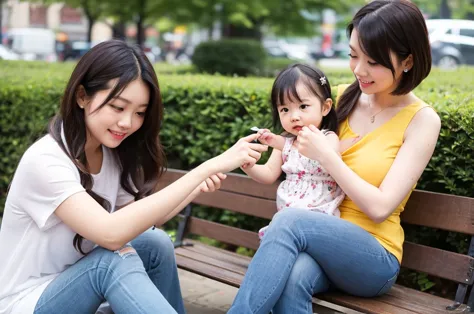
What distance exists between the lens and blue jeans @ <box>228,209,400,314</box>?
2.64 m

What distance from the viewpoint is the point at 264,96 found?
166 inches

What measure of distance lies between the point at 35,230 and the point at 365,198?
51.9 inches

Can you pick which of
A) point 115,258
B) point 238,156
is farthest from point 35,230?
point 238,156

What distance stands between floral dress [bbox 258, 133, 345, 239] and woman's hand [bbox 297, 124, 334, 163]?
181 mm

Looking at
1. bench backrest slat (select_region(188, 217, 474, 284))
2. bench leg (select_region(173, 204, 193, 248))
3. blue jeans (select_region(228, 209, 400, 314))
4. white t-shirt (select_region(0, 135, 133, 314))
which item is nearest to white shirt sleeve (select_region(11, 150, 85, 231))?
white t-shirt (select_region(0, 135, 133, 314))

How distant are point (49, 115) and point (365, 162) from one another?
3245mm

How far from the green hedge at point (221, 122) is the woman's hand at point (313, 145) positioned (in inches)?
32.3

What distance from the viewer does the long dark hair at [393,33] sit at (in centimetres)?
273

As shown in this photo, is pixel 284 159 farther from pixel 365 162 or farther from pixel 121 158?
pixel 121 158

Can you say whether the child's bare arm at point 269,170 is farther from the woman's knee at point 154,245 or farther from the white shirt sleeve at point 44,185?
the white shirt sleeve at point 44,185

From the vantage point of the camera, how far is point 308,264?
2.74 m

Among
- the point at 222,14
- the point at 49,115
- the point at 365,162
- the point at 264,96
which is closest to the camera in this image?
the point at 365,162

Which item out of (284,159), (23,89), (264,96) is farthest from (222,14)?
(284,159)

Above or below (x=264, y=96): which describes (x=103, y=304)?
below
